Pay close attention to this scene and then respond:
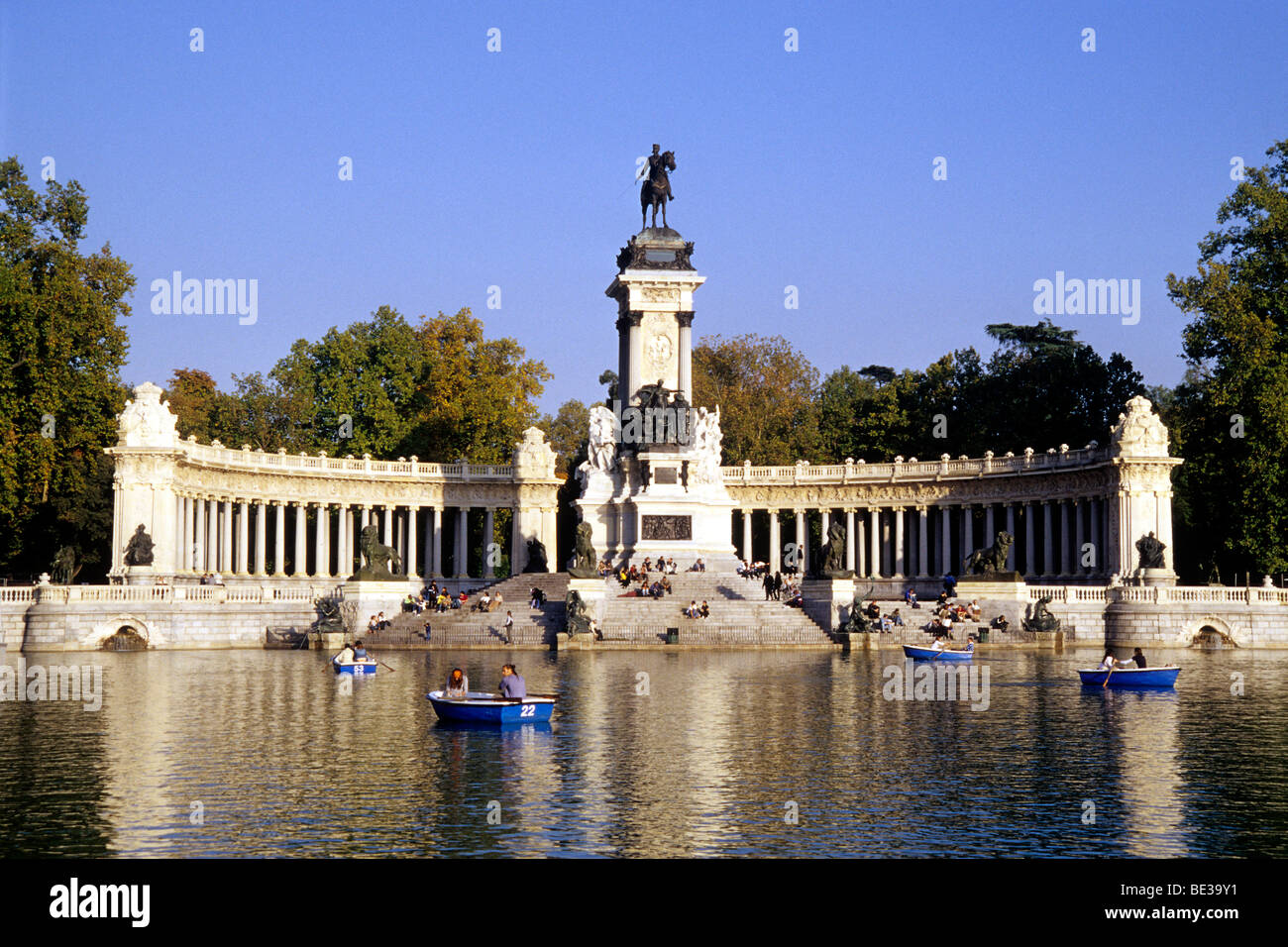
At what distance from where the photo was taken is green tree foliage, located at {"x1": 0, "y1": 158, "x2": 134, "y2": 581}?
6938 cm

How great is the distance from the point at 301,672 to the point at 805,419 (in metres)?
67.1

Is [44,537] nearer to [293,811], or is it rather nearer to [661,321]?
[661,321]

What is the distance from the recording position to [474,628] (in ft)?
195

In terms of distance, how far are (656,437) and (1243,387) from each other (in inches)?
1087

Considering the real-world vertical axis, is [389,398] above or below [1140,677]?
above

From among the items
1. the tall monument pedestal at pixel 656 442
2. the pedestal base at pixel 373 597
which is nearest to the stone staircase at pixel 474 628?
the pedestal base at pixel 373 597

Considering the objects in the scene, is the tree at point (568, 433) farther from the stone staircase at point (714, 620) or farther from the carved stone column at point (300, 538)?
the stone staircase at point (714, 620)

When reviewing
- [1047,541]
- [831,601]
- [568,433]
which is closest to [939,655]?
[831,601]

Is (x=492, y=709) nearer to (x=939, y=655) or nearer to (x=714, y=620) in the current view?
(x=939, y=655)

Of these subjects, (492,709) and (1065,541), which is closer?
(492,709)

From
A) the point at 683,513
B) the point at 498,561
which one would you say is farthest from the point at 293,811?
the point at 498,561

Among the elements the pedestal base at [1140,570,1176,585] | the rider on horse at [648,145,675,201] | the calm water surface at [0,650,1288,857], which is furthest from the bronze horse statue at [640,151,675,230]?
the calm water surface at [0,650,1288,857]
